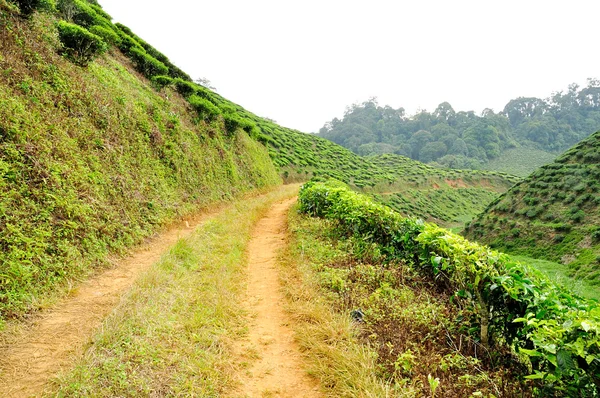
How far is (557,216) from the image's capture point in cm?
2028

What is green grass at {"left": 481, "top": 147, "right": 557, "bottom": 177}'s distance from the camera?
90062 mm

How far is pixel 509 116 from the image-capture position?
427 ft

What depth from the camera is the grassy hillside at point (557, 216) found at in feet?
53.9

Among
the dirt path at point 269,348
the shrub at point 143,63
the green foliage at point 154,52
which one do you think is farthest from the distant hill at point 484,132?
the dirt path at point 269,348

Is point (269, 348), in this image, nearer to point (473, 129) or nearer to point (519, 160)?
point (519, 160)

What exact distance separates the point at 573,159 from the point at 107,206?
33.9m

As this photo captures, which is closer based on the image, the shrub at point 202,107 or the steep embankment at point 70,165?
the steep embankment at point 70,165

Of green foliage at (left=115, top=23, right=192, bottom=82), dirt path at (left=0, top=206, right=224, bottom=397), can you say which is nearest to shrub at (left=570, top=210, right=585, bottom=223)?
dirt path at (left=0, top=206, right=224, bottom=397)

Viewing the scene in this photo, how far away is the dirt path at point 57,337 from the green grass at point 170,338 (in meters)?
0.26

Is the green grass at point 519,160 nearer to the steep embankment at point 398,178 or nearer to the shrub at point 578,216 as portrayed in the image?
the steep embankment at point 398,178

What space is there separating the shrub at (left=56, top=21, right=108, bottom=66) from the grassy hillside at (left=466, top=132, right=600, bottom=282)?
2083 centimetres

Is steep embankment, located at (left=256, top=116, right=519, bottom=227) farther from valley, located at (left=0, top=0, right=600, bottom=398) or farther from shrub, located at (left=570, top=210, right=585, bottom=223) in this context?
valley, located at (left=0, top=0, right=600, bottom=398)

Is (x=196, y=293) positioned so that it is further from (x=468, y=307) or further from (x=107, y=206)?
(x=468, y=307)

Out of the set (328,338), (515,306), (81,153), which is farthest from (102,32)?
(515,306)
